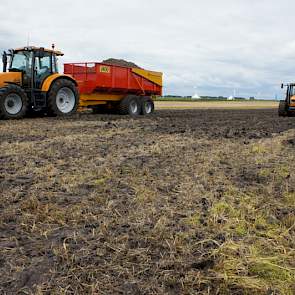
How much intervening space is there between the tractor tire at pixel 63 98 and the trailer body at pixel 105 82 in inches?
65.3

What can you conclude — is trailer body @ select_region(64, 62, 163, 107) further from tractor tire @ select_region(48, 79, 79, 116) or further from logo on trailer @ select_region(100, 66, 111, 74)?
tractor tire @ select_region(48, 79, 79, 116)

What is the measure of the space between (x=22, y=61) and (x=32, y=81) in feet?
2.74

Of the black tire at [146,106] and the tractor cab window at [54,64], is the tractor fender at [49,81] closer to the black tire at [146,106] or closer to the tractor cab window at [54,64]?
the tractor cab window at [54,64]

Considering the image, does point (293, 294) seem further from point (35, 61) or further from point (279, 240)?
point (35, 61)

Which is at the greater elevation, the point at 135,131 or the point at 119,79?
the point at 119,79

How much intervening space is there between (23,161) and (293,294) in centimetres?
496

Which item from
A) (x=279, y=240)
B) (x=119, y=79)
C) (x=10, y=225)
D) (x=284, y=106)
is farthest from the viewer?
(x=284, y=106)

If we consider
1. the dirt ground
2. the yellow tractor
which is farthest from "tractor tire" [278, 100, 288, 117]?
the dirt ground

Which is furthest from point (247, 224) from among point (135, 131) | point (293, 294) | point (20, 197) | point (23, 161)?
point (135, 131)

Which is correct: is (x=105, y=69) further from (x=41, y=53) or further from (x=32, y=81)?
(x=32, y=81)

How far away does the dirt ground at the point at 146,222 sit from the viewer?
9.66 feet

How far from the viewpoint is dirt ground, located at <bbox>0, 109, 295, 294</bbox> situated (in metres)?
2.95

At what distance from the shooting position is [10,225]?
154 inches

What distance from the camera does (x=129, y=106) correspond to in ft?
62.4
